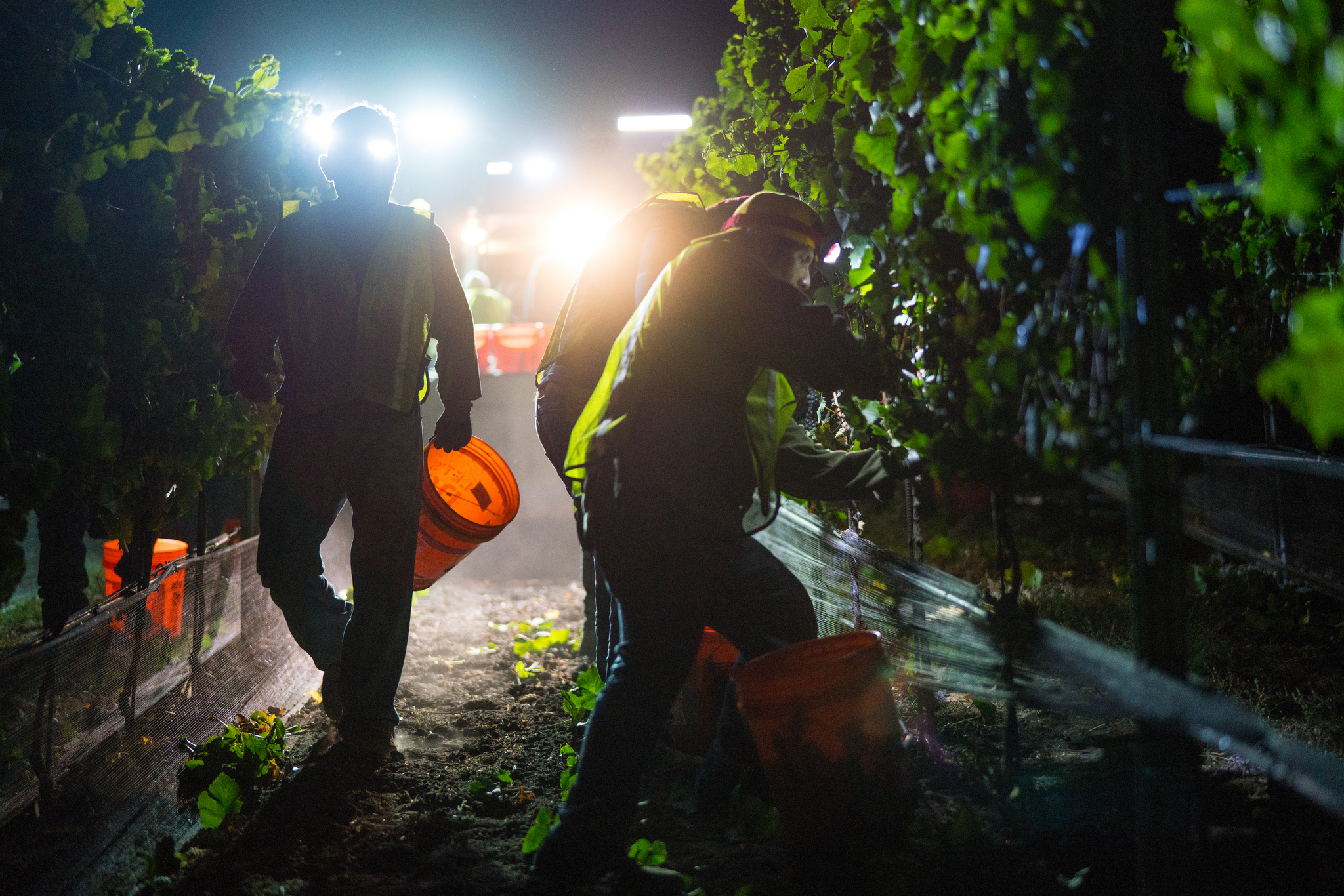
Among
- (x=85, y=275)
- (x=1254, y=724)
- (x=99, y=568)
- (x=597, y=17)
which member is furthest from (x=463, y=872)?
(x=597, y=17)

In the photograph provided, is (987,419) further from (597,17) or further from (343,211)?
(597,17)

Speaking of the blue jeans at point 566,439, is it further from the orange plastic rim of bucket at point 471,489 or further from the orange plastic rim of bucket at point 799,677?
the orange plastic rim of bucket at point 799,677

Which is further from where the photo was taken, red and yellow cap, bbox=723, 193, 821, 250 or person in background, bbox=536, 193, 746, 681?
person in background, bbox=536, 193, 746, 681

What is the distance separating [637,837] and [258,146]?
3291 mm

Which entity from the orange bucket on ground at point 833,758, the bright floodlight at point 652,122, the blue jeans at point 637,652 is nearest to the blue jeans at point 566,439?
the blue jeans at point 637,652

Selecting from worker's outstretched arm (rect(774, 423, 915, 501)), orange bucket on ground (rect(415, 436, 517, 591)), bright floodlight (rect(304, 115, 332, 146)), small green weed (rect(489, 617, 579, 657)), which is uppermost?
bright floodlight (rect(304, 115, 332, 146))

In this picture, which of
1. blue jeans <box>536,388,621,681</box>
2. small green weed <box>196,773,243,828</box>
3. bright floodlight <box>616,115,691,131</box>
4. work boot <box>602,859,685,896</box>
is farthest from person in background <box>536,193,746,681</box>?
bright floodlight <box>616,115,691,131</box>

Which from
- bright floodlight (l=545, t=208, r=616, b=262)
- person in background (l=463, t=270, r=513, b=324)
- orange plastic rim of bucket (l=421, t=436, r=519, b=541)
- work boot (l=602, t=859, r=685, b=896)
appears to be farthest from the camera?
bright floodlight (l=545, t=208, r=616, b=262)

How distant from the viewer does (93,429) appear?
272 cm

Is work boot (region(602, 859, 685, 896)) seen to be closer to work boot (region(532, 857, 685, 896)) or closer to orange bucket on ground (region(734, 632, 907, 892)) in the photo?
work boot (region(532, 857, 685, 896))

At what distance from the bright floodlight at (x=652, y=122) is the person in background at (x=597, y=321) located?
11.7 metres

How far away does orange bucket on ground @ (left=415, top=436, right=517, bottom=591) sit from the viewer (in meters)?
3.87

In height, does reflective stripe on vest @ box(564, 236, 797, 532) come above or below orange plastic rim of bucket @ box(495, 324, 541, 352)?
below

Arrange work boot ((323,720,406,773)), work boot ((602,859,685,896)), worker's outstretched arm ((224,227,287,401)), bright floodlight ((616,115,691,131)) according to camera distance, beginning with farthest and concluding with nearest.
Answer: bright floodlight ((616,115,691,131))
worker's outstretched arm ((224,227,287,401))
work boot ((323,720,406,773))
work boot ((602,859,685,896))
